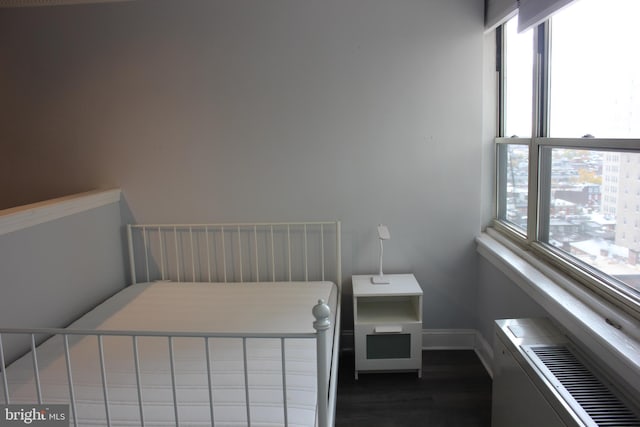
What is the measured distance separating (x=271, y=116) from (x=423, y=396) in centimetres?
200

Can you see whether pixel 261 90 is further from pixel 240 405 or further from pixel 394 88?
pixel 240 405

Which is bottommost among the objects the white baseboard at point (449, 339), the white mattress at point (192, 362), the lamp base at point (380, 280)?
the white baseboard at point (449, 339)

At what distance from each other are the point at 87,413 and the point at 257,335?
0.78 meters

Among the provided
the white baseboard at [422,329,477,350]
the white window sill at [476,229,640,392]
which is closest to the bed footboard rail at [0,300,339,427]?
the white window sill at [476,229,640,392]

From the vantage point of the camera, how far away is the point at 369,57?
10.1 ft

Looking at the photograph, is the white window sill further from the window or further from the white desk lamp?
the white desk lamp

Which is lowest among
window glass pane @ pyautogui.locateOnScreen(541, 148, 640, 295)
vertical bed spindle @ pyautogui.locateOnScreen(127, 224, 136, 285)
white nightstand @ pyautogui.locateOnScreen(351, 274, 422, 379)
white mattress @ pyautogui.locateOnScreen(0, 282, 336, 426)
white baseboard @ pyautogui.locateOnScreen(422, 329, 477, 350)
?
white baseboard @ pyautogui.locateOnScreen(422, 329, 477, 350)

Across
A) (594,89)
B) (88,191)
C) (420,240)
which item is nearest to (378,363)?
(420,240)

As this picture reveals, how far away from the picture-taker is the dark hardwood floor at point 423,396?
248 cm

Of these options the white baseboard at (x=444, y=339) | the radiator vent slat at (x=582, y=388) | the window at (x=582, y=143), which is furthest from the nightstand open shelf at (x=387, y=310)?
the radiator vent slat at (x=582, y=388)

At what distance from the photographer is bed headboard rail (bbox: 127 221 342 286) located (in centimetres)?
325

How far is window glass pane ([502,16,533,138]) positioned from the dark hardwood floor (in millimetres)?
1507

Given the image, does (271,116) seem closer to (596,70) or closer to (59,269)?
(59,269)

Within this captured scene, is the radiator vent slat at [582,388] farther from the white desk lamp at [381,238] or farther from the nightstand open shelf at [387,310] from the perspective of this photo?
the white desk lamp at [381,238]
